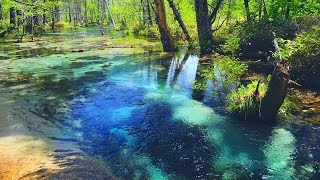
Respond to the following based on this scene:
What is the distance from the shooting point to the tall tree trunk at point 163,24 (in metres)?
19.1

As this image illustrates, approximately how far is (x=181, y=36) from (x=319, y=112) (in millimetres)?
18012

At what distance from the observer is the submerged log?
22.9ft

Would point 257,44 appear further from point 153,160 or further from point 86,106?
point 153,160

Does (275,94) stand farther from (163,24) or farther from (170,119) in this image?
(163,24)

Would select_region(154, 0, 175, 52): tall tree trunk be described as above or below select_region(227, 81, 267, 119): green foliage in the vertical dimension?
above

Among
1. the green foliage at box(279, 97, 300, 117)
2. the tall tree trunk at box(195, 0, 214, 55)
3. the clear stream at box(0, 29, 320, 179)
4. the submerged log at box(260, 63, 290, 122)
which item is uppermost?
the tall tree trunk at box(195, 0, 214, 55)

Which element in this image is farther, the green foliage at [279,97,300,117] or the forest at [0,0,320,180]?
the green foliage at [279,97,300,117]

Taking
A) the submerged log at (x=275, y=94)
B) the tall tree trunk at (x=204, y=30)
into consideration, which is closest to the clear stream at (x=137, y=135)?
the submerged log at (x=275, y=94)

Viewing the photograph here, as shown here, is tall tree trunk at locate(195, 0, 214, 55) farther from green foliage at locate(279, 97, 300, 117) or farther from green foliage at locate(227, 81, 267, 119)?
green foliage at locate(227, 81, 267, 119)

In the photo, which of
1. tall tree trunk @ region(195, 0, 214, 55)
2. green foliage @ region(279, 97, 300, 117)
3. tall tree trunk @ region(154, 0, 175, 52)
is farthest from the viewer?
tall tree trunk @ region(154, 0, 175, 52)

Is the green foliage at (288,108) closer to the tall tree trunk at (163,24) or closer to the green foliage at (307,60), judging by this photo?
the green foliage at (307,60)

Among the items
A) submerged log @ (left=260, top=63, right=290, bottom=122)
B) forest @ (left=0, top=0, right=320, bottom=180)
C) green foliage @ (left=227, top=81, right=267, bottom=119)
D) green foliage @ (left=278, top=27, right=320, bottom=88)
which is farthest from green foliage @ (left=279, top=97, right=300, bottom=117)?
green foliage @ (left=278, top=27, right=320, bottom=88)

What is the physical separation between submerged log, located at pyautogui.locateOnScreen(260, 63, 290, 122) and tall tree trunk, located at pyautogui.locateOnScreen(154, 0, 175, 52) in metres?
12.7

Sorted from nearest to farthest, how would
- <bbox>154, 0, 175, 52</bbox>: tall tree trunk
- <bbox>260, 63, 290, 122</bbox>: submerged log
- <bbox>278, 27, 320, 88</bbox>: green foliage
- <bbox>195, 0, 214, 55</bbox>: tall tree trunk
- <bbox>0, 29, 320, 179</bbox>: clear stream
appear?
<bbox>0, 29, 320, 179</bbox>: clear stream
<bbox>260, 63, 290, 122</bbox>: submerged log
<bbox>278, 27, 320, 88</bbox>: green foliage
<bbox>195, 0, 214, 55</bbox>: tall tree trunk
<bbox>154, 0, 175, 52</bbox>: tall tree trunk
